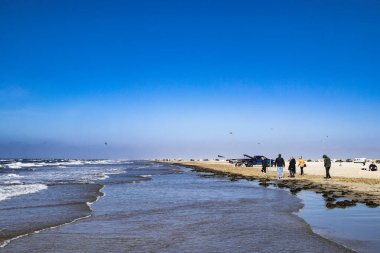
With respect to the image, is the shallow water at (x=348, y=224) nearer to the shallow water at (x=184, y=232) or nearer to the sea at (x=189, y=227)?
the sea at (x=189, y=227)

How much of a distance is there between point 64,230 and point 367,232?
8.68 meters

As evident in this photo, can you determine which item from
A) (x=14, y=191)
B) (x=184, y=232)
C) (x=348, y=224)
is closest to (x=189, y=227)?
(x=184, y=232)

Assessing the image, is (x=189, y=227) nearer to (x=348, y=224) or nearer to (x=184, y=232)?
(x=184, y=232)

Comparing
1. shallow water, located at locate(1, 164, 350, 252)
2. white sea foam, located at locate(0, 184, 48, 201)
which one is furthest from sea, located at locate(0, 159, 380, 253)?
white sea foam, located at locate(0, 184, 48, 201)

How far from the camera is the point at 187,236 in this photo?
33.9 feet

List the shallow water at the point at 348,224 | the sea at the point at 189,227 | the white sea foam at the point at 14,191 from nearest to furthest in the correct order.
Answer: the sea at the point at 189,227 < the shallow water at the point at 348,224 < the white sea foam at the point at 14,191

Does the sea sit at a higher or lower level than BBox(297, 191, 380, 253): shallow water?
lower

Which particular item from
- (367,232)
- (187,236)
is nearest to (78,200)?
(187,236)

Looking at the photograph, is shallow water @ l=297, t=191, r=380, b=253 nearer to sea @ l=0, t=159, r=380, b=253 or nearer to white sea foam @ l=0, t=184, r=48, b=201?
sea @ l=0, t=159, r=380, b=253

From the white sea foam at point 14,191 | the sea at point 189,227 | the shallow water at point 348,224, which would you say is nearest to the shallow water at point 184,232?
the sea at point 189,227

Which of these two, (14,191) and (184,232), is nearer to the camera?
(184,232)

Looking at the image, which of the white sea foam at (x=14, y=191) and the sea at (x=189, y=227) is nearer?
the sea at (x=189, y=227)

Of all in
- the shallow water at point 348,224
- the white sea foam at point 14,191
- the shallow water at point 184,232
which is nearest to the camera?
the shallow water at point 184,232

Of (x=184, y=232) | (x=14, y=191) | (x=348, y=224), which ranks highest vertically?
(x=348, y=224)
